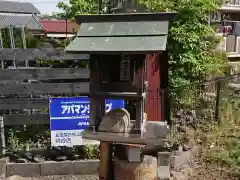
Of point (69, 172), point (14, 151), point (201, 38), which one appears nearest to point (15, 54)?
point (14, 151)

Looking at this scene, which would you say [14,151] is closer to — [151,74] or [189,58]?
[151,74]

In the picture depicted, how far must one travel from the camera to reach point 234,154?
632 centimetres

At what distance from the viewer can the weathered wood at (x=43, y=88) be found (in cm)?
632

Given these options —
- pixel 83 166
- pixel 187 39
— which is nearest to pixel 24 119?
pixel 83 166

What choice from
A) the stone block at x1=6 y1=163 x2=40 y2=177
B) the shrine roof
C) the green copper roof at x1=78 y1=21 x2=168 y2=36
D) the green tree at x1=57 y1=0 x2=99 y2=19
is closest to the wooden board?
the shrine roof

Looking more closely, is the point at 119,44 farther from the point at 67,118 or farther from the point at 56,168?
the point at 56,168

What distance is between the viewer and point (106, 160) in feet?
10.5

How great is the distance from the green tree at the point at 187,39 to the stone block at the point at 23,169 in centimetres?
352

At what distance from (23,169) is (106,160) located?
3194 millimetres

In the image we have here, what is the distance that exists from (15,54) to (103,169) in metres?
3.88

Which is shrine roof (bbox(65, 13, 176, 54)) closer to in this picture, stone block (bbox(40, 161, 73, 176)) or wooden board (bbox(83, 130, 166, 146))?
wooden board (bbox(83, 130, 166, 146))

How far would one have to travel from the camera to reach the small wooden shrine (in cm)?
266

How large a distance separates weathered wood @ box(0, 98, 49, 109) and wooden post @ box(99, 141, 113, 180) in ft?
11.4

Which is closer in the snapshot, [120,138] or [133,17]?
[133,17]
